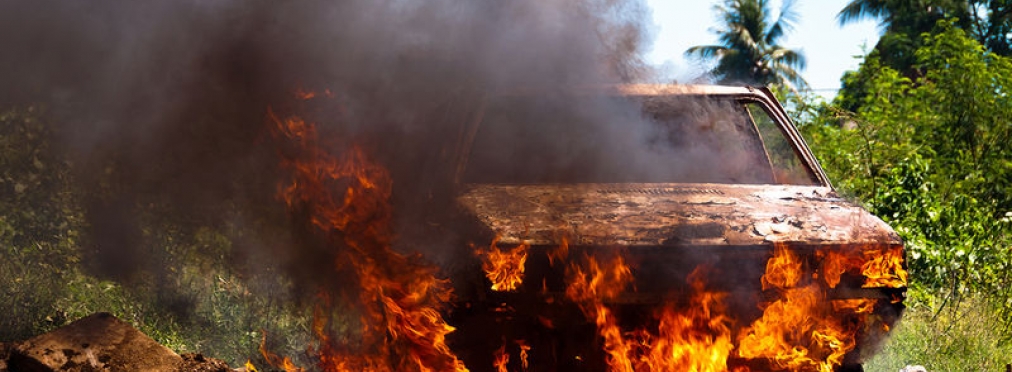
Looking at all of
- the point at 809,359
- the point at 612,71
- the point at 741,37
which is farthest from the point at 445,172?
the point at 741,37

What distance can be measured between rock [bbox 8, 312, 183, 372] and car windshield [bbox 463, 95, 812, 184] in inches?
76.7

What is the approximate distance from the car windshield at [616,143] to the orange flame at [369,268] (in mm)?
528

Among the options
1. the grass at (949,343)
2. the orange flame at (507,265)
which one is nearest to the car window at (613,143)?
the orange flame at (507,265)

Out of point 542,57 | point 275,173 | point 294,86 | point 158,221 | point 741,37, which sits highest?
point 741,37

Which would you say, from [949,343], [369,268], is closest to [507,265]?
[369,268]

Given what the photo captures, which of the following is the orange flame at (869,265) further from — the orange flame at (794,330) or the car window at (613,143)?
the car window at (613,143)

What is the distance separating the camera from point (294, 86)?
5.39 m

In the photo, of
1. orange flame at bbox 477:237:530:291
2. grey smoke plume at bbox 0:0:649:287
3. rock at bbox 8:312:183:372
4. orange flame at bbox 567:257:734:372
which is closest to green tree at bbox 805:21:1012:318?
grey smoke plume at bbox 0:0:649:287

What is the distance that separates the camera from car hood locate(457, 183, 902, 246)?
313 cm

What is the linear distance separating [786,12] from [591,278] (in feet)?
132

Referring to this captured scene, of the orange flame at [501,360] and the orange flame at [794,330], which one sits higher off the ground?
the orange flame at [794,330]

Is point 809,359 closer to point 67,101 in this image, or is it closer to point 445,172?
point 445,172

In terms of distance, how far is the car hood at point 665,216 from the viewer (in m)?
3.13

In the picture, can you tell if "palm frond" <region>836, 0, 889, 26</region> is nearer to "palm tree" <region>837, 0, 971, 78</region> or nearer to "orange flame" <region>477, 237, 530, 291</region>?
"palm tree" <region>837, 0, 971, 78</region>
